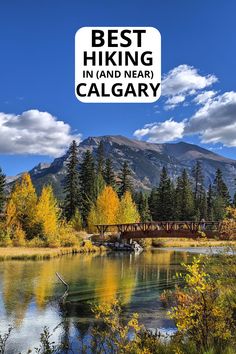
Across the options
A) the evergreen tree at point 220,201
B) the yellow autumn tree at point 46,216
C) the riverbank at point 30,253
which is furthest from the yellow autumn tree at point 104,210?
the evergreen tree at point 220,201

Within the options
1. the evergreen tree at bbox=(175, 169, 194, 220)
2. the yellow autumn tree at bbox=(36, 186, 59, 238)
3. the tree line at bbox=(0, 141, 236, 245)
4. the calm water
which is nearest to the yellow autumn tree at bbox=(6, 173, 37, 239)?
the tree line at bbox=(0, 141, 236, 245)

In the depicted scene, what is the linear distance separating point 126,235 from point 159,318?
144 ft

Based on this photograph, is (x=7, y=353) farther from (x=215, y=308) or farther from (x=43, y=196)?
(x=43, y=196)

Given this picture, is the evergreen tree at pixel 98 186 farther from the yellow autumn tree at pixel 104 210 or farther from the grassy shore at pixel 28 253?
the grassy shore at pixel 28 253

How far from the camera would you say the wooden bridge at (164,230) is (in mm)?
50969

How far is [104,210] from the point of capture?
71812 millimetres

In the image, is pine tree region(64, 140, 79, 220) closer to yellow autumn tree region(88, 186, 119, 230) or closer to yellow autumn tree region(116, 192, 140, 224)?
yellow autumn tree region(88, 186, 119, 230)

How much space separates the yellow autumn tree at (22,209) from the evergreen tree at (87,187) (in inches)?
744

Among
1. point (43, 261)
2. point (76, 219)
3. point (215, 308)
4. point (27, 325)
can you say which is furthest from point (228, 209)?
point (76, 219)

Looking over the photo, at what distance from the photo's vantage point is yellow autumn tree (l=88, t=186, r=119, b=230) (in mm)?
70125

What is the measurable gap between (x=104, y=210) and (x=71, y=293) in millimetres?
46412

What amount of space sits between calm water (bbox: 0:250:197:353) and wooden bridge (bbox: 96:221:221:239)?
9455 millimetres

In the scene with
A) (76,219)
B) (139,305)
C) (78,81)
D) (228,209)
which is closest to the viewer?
(228,209)

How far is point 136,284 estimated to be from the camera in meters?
30.2
